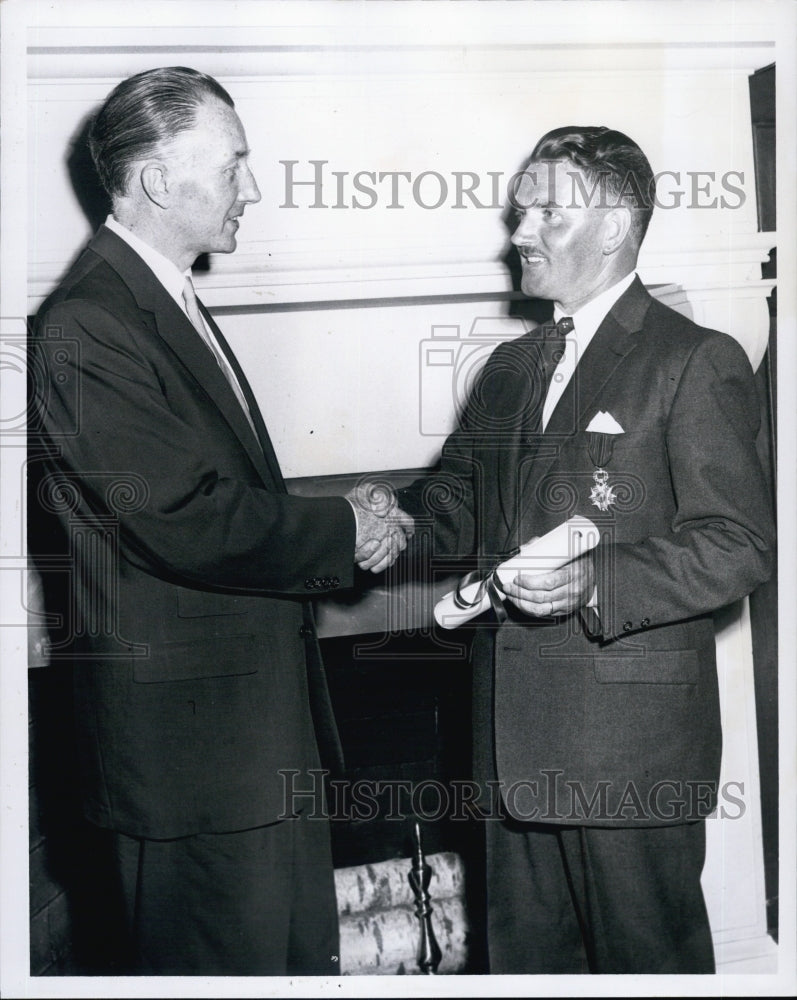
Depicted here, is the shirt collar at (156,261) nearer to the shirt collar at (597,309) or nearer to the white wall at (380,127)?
the white wall at (380,127)

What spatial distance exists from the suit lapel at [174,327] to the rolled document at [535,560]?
1.55 ft

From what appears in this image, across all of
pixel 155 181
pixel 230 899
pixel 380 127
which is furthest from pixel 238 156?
pixel 230 899

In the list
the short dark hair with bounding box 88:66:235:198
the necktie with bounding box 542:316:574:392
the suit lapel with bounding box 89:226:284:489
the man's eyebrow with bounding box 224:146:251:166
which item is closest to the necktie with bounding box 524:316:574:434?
the necktie with bounding box 542:316:574:392

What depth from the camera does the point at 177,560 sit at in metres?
1.90

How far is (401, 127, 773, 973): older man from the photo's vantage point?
6.26 ft

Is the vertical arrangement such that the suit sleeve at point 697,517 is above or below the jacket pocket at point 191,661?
above

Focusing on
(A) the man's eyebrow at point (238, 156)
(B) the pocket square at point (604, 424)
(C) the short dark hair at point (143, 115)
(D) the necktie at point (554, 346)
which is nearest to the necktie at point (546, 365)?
(D) the necktie at point (554, 346)

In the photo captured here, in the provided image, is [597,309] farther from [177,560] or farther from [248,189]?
[177,560]

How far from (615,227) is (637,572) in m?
0.65

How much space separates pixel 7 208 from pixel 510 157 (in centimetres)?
97

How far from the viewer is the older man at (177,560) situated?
6.22 ft

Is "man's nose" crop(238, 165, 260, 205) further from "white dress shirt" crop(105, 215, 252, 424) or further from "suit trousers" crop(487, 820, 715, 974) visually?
"suit trousers" crop(487, 820, 715, 974)

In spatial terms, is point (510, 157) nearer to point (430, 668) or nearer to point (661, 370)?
point (661, 370)

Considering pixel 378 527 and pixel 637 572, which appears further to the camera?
pixel 378 527
